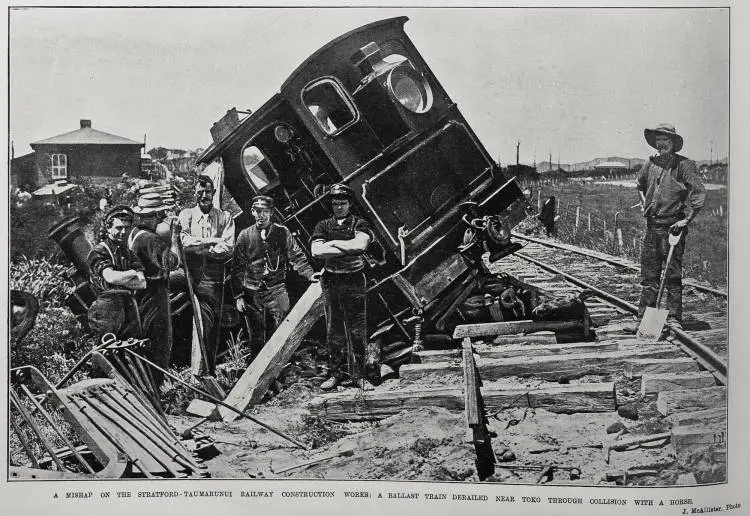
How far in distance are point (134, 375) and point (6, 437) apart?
1.19m

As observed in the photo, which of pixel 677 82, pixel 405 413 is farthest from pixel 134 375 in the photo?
pixel 677 82

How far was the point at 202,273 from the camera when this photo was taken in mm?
5926

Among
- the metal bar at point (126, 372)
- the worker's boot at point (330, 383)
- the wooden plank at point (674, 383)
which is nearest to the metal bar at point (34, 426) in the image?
the metal bar at point (126, 372)

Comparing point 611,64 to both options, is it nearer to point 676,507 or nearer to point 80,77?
point 676,507

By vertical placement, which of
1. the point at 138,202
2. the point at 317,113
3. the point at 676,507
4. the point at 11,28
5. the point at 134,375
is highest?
the point at 11,28

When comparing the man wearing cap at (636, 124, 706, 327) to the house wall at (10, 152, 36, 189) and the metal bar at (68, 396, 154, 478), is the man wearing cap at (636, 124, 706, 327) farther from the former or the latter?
the house wall at (10, 152, 36, 189)

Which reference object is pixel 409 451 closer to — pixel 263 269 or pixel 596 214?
pixel 263 269

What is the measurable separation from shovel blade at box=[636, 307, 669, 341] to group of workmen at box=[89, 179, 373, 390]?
2318mm

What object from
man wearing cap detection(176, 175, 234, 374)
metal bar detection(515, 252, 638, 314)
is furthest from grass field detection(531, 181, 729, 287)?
man wearing cap detection(176, 175, 234, 374)

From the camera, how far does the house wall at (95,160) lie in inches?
232

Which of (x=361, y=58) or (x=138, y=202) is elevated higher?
(x=361, y=58)

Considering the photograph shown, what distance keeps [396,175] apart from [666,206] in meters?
2.21

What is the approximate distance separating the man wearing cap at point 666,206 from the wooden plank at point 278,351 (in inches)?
107

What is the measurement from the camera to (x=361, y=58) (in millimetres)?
5688
